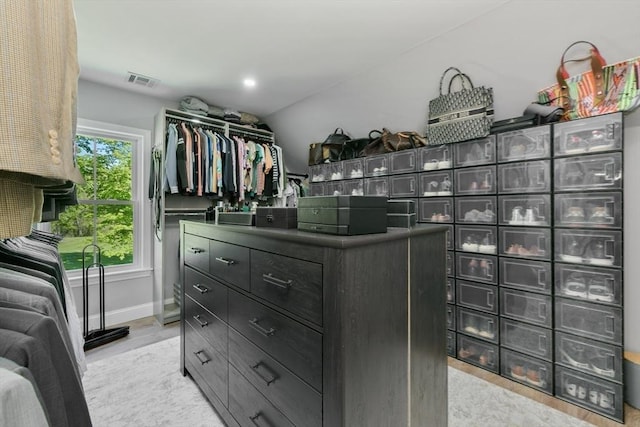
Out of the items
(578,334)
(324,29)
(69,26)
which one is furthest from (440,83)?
(69,26)

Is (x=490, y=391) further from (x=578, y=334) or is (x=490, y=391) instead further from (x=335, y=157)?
(x=335, y=157)

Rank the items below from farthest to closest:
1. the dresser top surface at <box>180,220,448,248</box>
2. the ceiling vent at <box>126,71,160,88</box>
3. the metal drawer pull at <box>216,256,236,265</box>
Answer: the ceiling vent at <box>126,71,160,88</box>, the metal drawer pull at <box>216,256,236,265</box>, the dresser top surface at <box>180,220,448,248</box>

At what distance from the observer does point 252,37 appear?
238 cm

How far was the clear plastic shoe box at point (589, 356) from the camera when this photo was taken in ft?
5.51

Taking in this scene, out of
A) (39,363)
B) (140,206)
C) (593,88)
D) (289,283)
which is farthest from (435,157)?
(140,206)

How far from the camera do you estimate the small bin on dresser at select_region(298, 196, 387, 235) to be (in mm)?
1014

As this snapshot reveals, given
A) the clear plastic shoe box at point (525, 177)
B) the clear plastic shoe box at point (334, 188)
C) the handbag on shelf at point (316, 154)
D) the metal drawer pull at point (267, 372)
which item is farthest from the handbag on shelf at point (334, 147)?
the metal drawer pull at point (267, 372)

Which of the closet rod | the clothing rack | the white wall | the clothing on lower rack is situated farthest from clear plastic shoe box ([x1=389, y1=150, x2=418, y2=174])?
the clothing rack

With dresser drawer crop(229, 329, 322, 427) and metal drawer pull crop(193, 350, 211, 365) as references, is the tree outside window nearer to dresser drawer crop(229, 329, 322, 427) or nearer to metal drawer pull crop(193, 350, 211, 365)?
metal drawer pull crop(193, 350, 211, 365)

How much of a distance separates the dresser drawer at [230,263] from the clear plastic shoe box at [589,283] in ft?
6.36

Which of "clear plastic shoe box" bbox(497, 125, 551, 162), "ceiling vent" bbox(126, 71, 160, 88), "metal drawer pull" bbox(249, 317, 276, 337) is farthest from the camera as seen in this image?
"ceiling vent" bbox(126, 71, 160, 88)

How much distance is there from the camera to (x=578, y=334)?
1791 mm

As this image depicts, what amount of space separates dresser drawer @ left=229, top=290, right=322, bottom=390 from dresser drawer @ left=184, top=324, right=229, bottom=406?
0.35 m

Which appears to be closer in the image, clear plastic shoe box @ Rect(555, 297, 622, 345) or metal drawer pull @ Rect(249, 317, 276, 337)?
metal drawer pull @ Rect(249, 317, 276, 337)
